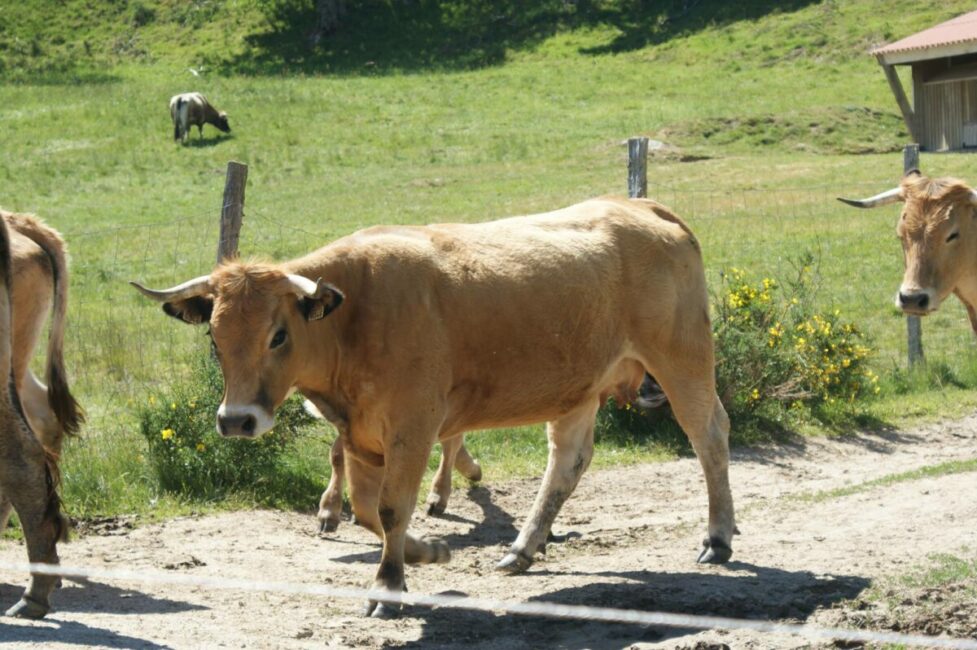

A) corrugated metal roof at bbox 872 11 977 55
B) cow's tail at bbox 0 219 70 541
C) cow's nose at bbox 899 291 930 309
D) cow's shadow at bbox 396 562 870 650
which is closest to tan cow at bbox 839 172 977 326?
cow's nose at bbox 899 291 930 309

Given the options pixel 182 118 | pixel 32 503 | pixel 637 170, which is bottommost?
pixel 32 503

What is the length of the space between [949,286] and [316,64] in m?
39.7

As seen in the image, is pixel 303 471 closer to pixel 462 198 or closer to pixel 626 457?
pixel 626 457

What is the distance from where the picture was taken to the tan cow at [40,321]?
27.2 feet

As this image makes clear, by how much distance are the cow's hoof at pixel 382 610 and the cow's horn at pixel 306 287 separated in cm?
163

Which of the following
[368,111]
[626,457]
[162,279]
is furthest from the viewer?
[368,111]

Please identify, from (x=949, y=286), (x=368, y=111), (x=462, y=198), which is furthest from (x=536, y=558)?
(x=368, y=111)

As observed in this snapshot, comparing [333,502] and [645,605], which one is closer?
[645,605]

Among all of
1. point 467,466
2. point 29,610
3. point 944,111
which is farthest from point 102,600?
point 944,111

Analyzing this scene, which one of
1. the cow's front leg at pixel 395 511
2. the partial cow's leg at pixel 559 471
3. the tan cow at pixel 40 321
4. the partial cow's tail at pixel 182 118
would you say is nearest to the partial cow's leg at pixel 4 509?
the tan cow at pixel 40 321

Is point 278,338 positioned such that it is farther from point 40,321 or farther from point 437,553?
point 40,321

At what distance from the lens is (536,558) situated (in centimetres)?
848

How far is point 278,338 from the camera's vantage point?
6.92m

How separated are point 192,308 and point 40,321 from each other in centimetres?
186
